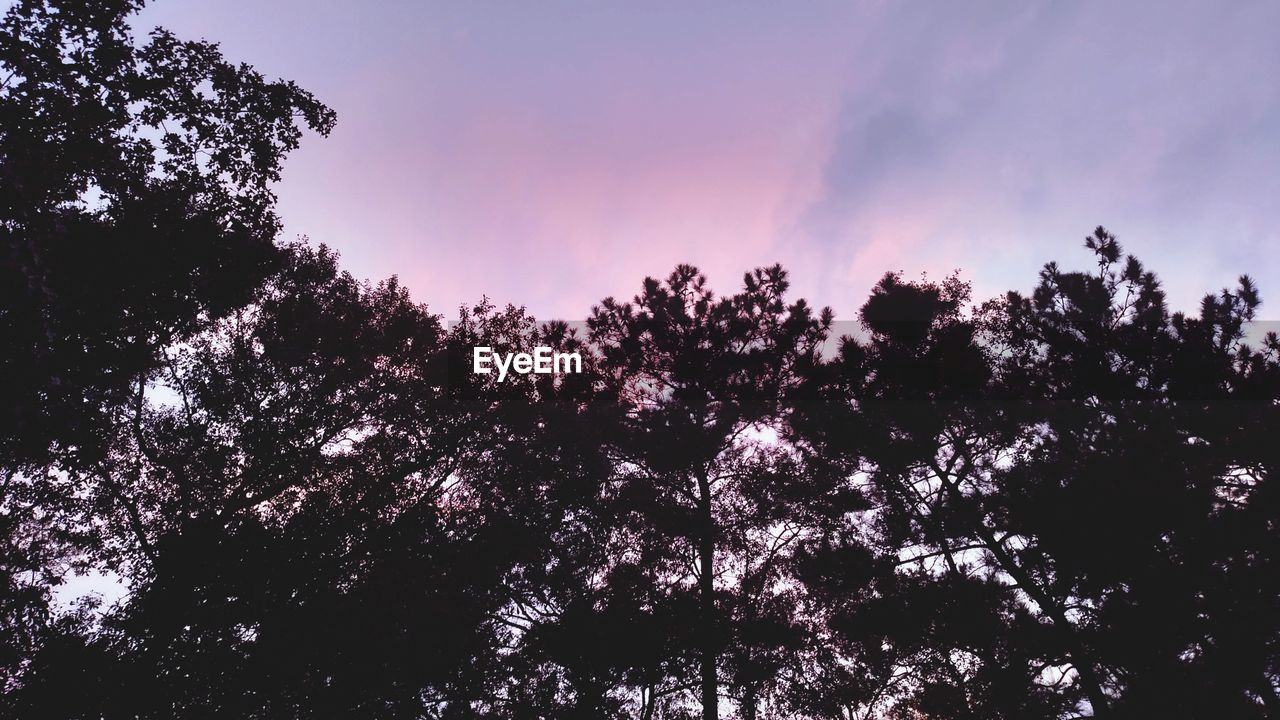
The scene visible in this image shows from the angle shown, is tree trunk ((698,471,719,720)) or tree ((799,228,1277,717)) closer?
tree ((799,228,1277,717))

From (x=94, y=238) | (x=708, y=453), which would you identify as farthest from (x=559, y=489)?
(x=94, y=238)

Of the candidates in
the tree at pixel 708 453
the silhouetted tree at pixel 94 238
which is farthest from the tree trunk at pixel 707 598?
the silhouetted tree at pixel 94 238

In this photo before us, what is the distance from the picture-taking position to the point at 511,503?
13.1m

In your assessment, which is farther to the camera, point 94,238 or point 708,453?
point 708,453

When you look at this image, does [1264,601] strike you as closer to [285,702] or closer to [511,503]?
[511,503]

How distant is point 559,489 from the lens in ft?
43.5

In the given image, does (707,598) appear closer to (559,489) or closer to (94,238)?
(559,489)

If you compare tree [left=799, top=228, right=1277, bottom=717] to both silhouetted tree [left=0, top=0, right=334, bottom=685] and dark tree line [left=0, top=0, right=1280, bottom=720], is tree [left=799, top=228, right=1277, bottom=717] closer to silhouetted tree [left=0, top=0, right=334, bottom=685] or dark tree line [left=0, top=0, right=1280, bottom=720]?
dark tree line [left=0, top=0, right=1280, bottom=720]

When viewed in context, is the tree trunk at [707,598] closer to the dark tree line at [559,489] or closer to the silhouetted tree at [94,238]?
the dark tree line at [559,489]

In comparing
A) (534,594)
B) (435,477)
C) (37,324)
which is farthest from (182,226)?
(534,594)

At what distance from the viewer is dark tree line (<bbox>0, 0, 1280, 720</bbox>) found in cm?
812

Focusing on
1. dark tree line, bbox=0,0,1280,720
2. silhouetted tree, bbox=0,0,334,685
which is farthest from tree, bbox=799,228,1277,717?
silhouetted tree, bbox=0,0,334,685

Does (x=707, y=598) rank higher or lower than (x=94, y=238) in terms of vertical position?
lower

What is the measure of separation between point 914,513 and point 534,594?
26.8 ft
